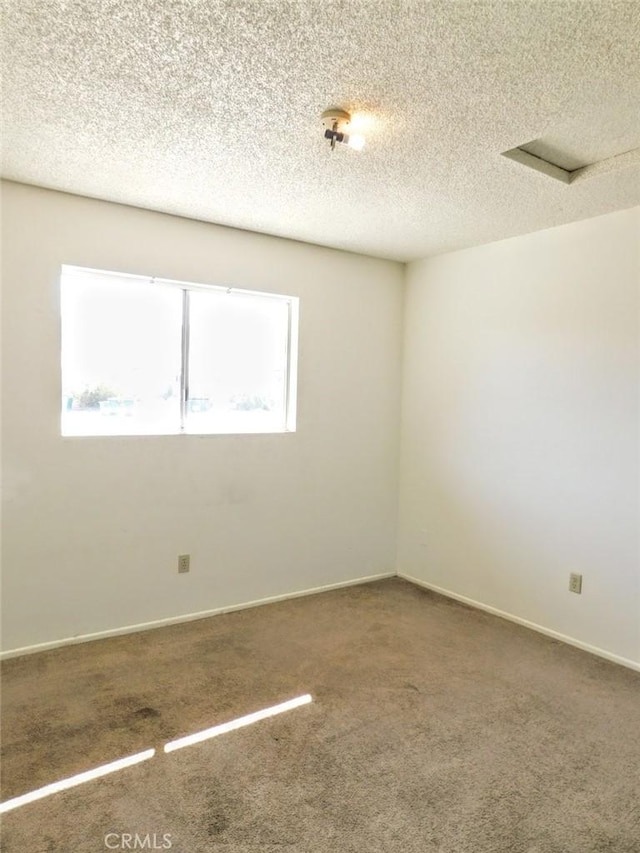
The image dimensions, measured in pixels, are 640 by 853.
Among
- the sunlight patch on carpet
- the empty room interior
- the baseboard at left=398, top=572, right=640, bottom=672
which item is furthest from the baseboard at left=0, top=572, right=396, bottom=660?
the sunlight patch on carpet

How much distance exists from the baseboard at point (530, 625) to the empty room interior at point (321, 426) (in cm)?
2

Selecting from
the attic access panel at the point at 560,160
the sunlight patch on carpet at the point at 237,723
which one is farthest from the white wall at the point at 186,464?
the attic access panel at the point at 560,160

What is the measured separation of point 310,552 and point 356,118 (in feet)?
9.19

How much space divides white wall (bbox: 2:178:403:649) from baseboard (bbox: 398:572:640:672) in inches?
16.2

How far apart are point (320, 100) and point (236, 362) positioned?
195cm

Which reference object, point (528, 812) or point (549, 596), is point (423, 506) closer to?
point (549, 596)

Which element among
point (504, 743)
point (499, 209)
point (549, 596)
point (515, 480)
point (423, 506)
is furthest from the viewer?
point (423, 506)

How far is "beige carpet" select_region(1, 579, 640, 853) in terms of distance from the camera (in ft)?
5.49

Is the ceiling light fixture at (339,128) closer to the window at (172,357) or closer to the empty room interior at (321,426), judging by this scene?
the empty room interior at (321,426)

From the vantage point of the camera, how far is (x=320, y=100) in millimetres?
1865

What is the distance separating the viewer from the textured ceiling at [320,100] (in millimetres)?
1477

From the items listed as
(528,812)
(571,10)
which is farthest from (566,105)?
(528,812)

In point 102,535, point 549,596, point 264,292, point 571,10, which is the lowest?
point 549,596

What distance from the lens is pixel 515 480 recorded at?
3475 mm
